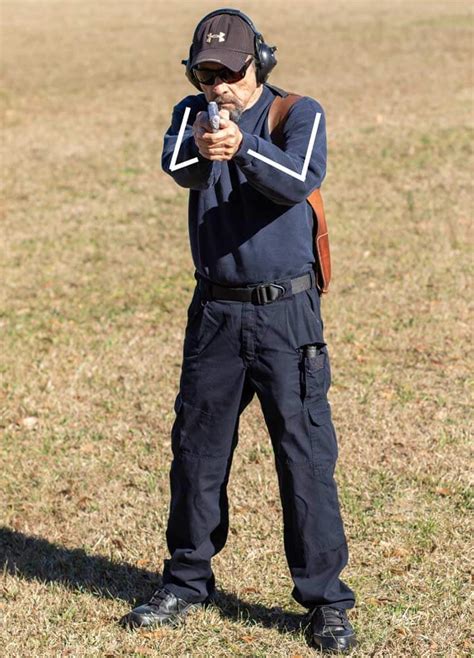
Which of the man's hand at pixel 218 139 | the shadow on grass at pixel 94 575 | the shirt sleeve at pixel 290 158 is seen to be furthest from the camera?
the shadow on grass at pixel 94 575

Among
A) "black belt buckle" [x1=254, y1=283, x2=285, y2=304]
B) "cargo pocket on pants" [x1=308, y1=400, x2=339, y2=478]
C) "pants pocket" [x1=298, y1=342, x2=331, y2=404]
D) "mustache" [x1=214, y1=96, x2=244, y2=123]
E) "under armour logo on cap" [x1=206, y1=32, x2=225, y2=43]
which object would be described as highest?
"under armour logo on cap" [x1=206, y1=32, x2=225, y2=43]

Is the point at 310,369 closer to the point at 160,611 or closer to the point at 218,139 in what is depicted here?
the point at 218,139

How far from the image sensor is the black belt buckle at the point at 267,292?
4258 millimetres

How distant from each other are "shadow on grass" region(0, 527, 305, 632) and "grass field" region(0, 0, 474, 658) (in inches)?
0.5

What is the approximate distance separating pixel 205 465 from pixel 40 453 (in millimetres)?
2658

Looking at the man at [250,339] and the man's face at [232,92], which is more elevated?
the man's face at [232,92]

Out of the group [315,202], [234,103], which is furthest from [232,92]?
[315,202]

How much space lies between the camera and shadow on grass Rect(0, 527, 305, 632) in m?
4.94

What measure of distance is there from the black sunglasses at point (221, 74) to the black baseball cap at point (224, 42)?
0.12ft

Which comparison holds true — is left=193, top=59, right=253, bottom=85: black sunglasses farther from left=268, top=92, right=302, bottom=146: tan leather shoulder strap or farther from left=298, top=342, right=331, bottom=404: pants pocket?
left=298, top=342, right=331, bottom=404: pants pocket
